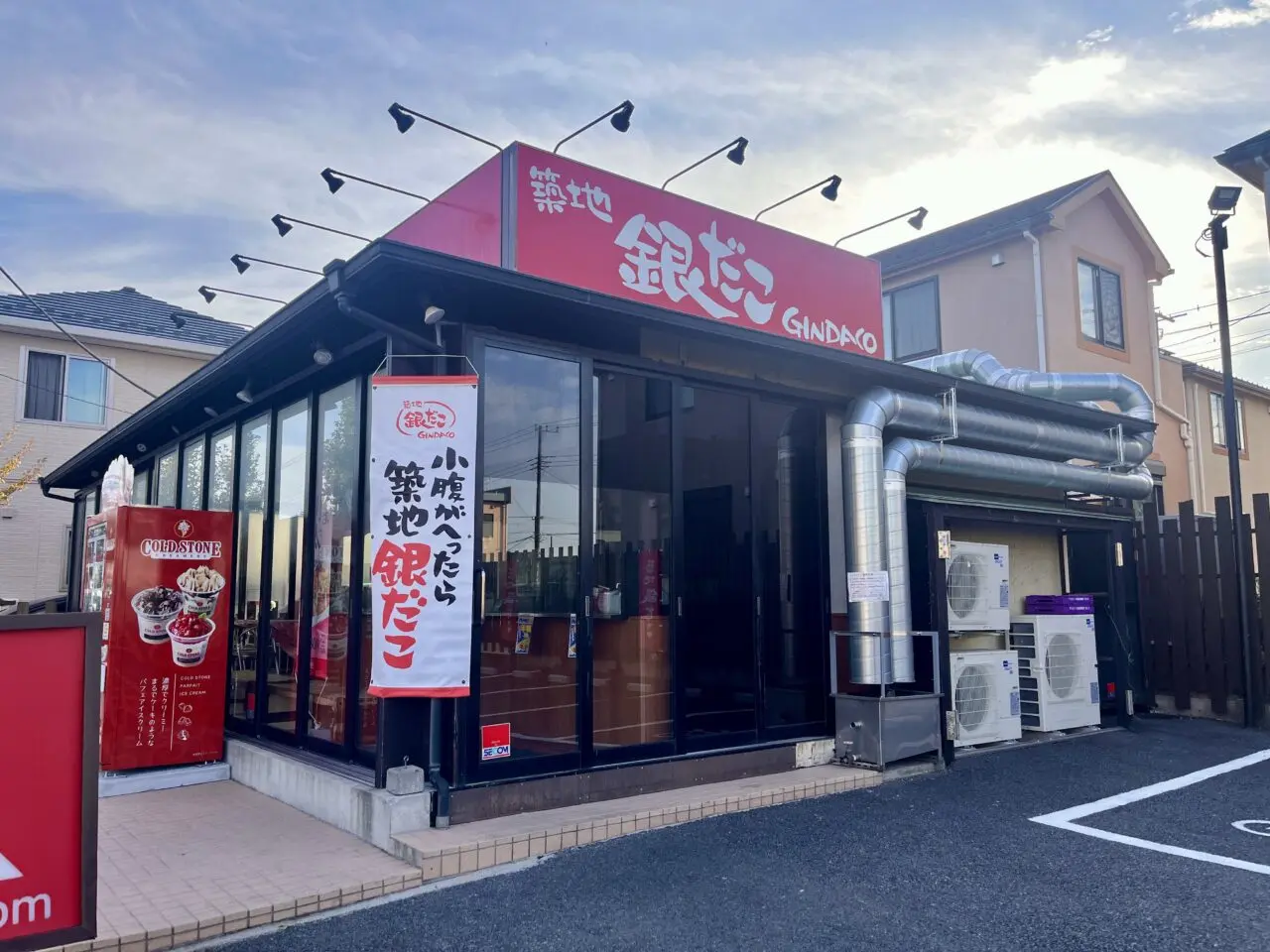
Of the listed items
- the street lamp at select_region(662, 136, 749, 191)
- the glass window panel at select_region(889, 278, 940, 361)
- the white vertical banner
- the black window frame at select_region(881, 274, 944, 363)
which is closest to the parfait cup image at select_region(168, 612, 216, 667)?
the white vertical banner

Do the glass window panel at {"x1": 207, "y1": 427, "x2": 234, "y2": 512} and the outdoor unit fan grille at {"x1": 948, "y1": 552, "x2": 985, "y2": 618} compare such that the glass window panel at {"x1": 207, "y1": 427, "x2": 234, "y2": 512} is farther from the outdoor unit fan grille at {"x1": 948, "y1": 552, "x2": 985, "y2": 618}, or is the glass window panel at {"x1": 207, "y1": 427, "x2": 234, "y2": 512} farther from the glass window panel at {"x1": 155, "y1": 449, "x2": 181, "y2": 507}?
the outdoor unit fan grille at {"x1": 948, "y1": 552, "x2": 985, "y2": 618}

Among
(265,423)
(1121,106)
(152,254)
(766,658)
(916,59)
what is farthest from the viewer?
(152,254)

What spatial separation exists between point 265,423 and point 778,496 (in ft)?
12.4

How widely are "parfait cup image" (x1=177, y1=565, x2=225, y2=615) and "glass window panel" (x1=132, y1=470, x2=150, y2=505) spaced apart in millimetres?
3241

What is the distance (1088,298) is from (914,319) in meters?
2.43

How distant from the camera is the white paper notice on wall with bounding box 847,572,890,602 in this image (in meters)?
6.11

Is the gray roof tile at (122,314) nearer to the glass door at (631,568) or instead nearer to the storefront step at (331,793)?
the storefront step at (331,793)

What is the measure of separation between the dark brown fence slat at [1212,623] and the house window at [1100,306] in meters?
4.74

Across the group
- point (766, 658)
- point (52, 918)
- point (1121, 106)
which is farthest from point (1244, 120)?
point (52, 918)

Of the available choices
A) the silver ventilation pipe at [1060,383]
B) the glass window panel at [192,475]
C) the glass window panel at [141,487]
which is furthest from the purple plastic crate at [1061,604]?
the glass window panel at [141,487]

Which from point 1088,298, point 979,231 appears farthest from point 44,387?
point 1088,298

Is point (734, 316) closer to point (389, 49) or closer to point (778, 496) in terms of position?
point (778, 496)

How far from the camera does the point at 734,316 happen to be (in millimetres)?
6930

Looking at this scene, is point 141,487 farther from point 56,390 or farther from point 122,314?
point 122,314
